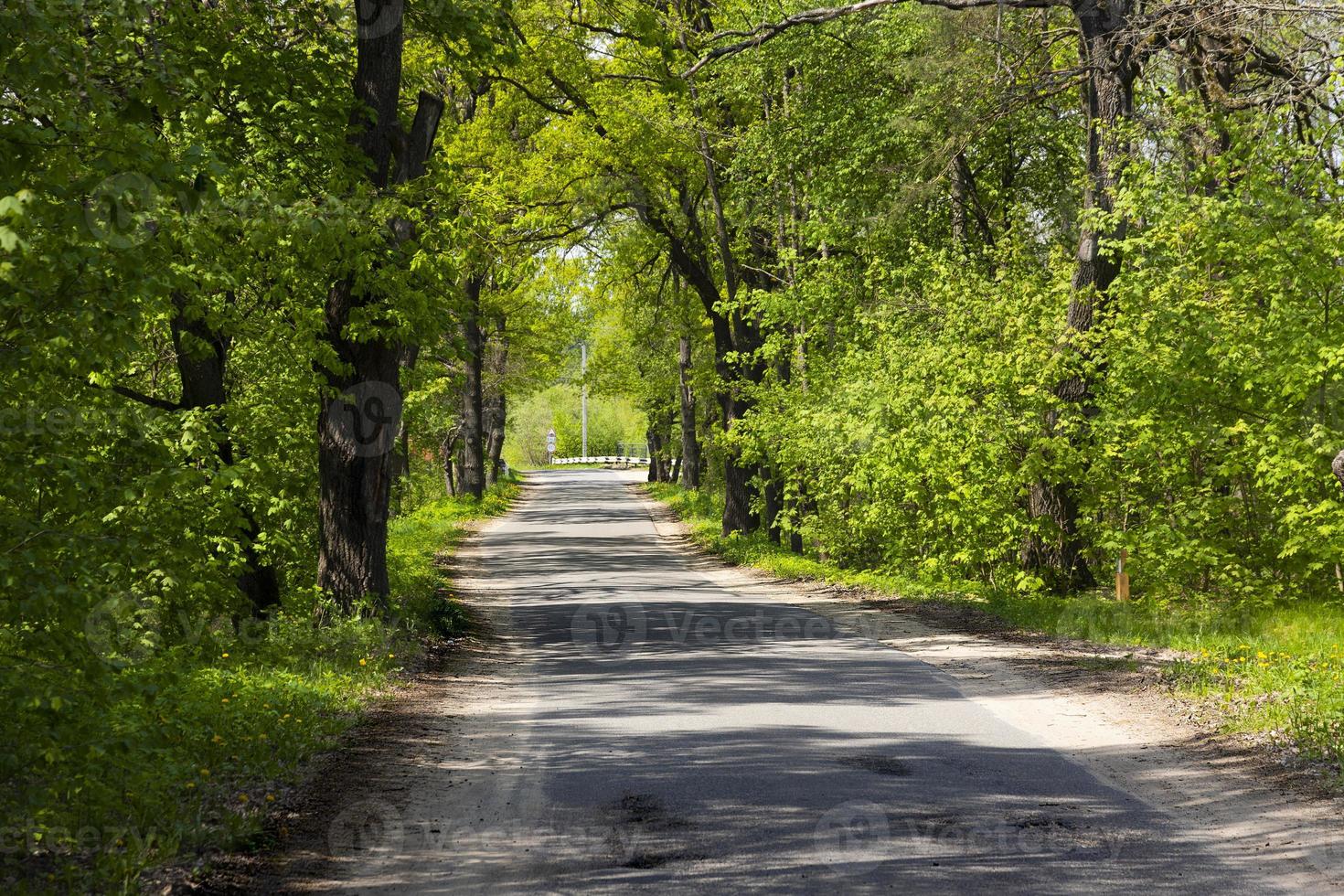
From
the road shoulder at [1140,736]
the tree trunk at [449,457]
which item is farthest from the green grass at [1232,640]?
the tree trunk at [449,457]

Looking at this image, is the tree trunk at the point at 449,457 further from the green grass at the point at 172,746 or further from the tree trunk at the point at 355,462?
the green grass at the point at 172,746

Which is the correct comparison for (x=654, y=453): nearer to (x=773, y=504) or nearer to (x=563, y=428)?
(x=773, y=504)

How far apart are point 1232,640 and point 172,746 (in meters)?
9.70

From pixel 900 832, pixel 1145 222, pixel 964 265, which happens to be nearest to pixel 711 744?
pixel 900 832

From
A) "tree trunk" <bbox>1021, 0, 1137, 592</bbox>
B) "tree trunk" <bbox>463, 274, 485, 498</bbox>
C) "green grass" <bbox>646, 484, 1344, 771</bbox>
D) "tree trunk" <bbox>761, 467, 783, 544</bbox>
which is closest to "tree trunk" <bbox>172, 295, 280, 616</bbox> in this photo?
"green grass" <bbox>646, 484, 1344, 771</bbox>

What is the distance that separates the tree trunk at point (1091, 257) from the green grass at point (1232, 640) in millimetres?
1153

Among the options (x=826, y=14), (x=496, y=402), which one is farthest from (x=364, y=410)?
(x=496, y=402)

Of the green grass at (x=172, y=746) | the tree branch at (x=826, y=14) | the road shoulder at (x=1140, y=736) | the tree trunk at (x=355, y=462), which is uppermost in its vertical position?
the tree branch at (x=826, y=14)

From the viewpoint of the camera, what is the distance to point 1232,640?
1220cm

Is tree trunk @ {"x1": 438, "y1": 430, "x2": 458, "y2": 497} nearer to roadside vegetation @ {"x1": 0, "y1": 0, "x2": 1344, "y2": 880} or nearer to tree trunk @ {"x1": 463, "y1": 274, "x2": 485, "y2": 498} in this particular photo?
tree trunk @ {"x1": 463, "y1": 274, "x2": 485, "y2": 498}

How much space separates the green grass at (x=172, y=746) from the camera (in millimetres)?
5273

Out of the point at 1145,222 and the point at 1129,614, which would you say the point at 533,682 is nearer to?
the point at 1129,614

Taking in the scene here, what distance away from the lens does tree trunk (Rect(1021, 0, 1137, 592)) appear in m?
15.6

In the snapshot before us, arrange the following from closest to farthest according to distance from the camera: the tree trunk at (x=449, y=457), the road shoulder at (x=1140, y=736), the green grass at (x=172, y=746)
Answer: the green grass at (x=172, y=746) → the road shoulder at (x=1140, y=736) → the tree trunk at (x=449, y=457)
